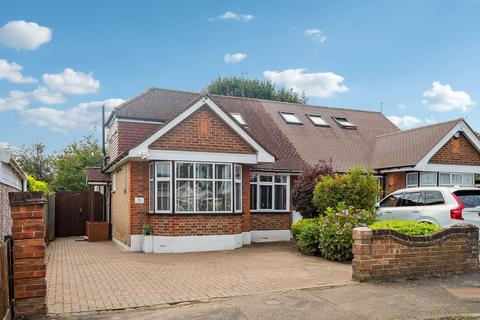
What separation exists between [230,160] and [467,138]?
11027mm

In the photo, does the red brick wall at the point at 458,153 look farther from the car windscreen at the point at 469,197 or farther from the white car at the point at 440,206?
the car windscreen at the point at 469,197

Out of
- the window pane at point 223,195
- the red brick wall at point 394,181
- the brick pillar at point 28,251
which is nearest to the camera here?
the brick pillar at point 28,251

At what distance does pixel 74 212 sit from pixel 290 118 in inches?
447

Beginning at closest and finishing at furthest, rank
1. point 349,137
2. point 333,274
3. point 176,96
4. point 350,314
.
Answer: point 350,314 → point 333,274 → point 176,96 → point 349,137

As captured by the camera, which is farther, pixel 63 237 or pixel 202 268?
pixel 63 237

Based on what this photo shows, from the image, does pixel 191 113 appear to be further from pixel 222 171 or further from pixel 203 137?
pixel 222 171

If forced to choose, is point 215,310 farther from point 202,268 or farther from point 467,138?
point 467,138

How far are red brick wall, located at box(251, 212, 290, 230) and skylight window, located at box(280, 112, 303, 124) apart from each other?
19.5 ft

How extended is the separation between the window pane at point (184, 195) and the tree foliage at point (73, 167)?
20214mm

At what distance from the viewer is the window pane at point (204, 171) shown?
13994mm

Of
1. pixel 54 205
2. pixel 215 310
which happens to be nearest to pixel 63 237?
pixel 54 205

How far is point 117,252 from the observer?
14094 mm

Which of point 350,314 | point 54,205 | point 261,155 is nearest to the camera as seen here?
point 350,314

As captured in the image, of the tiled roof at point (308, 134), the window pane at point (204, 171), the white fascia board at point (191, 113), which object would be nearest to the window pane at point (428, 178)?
the tiled roof at point (308, 134)
